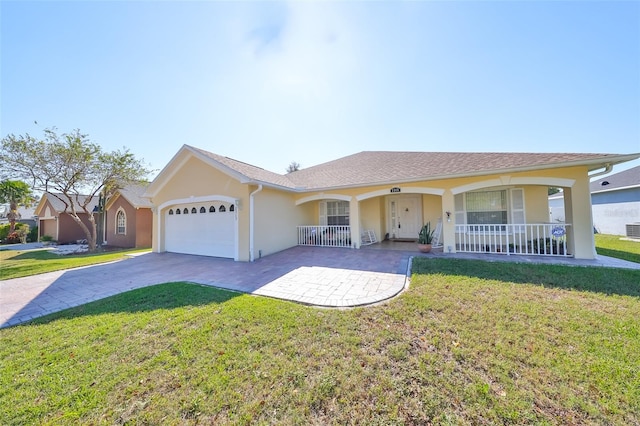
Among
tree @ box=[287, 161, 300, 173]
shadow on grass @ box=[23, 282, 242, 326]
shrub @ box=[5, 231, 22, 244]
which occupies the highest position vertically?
tree @ box=[287, 161, 300, 173]

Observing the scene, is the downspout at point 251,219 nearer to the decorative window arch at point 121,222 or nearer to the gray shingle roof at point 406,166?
the gray shingle roof at point 406,166

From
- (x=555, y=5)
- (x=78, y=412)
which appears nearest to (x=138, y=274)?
(x=78, y=412)

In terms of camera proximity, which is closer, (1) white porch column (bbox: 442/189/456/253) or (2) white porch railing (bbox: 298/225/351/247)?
(1) white porch column (bbox: 442/189/456/253)

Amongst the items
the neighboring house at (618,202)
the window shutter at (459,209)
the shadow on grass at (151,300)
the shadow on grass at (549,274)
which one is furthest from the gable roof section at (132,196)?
the neighboring house at (618,202)

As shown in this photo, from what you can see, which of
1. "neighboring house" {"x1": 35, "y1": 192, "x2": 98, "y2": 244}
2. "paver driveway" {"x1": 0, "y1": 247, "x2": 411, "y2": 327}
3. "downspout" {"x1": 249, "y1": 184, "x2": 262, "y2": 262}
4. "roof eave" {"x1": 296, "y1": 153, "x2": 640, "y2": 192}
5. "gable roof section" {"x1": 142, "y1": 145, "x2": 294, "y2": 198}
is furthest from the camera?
"neighboring house" {"x1": 35, "y1": 192, "x2": 98, "y2": 244}

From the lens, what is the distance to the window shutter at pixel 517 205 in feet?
32.1

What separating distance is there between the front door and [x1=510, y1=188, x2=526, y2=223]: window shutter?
3967 mm

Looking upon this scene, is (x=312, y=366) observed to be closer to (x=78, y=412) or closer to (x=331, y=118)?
(x=78, y=412)

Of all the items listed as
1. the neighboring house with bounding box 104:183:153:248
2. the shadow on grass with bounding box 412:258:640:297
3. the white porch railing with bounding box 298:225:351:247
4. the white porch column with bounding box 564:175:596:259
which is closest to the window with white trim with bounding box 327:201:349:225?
the white porch railing with bounding box 298:225:351:247

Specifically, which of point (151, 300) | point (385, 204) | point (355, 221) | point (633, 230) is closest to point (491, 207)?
point (385, 204)

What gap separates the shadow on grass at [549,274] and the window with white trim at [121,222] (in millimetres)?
20044

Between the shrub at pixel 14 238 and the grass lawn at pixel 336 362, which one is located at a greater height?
the shrub at pixel 14 238

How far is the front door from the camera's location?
12.9m

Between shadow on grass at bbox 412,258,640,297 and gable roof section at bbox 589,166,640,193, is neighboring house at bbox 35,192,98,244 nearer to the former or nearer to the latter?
shadow on grass at bbox 412,258,640,297
